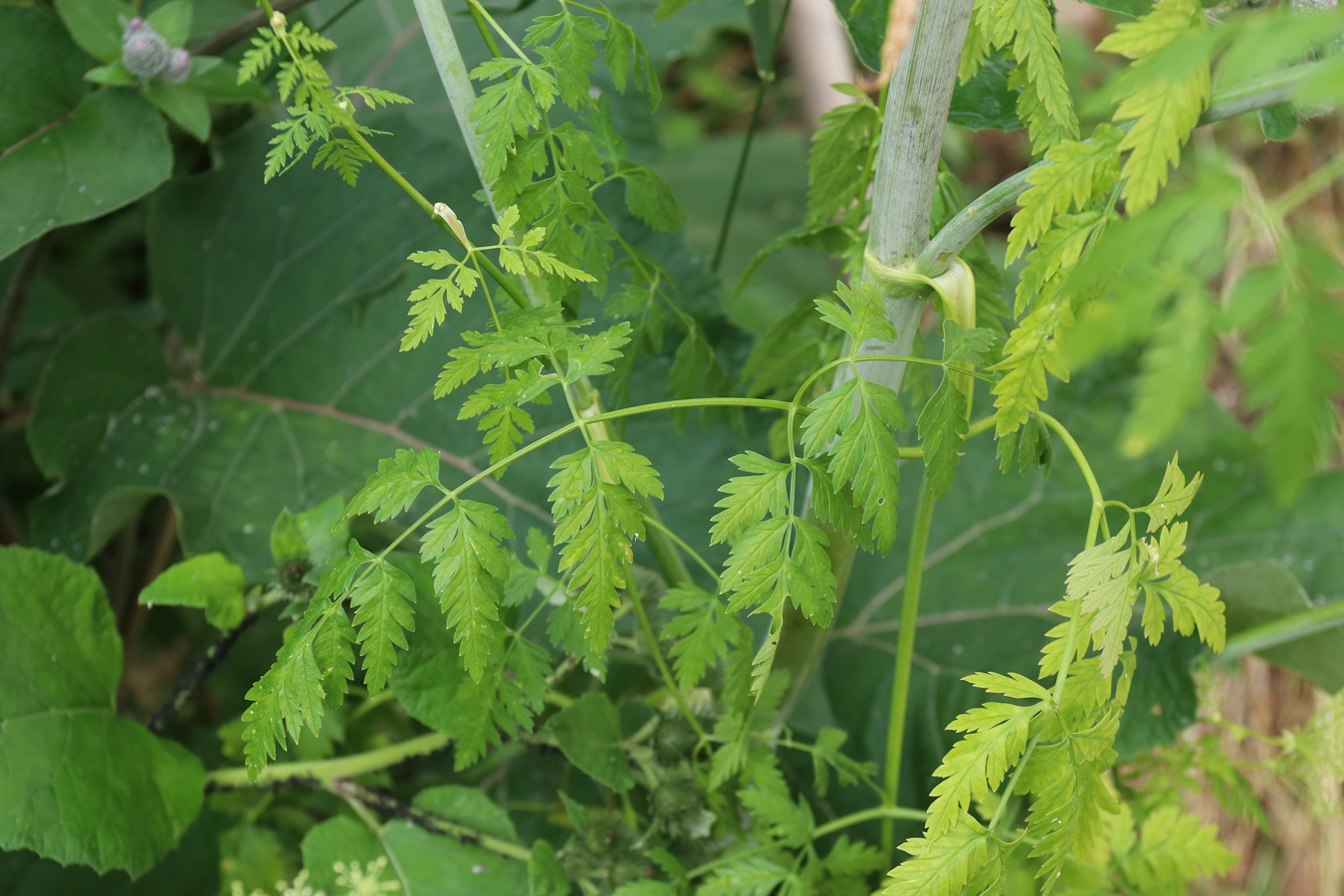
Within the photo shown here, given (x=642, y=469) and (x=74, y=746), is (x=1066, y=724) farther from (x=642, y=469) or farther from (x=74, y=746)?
(x=74, y=746)

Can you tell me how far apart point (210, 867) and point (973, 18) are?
1031mm

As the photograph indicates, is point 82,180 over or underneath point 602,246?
over

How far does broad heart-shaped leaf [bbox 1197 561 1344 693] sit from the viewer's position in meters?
0.75

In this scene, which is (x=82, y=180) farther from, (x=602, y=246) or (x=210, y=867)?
(x=210, y=867)

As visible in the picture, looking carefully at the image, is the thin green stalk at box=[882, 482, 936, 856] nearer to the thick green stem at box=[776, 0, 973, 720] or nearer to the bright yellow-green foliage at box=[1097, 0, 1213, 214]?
the thick green stem at box=[776, 0, 973, 720]

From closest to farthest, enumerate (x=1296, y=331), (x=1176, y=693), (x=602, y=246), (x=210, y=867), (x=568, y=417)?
(x=1296, y=331), (x=602, y=246), (x=1176, y=693), (x=568, y=417), (x=210, y=867)

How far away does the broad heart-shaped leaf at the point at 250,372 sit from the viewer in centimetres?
90

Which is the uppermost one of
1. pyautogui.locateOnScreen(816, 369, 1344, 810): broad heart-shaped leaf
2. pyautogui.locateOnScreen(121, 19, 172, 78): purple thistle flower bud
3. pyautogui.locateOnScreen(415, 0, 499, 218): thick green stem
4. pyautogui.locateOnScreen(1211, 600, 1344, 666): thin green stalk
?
pyautogui.locateOnScreen(121, 19, 172, 78): purple thistle flower bud

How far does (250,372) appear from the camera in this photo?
990 millimetres

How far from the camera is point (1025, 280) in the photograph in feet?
1.35

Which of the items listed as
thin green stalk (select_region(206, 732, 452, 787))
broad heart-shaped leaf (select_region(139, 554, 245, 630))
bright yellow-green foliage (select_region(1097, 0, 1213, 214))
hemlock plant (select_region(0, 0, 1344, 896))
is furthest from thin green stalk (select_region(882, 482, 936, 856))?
→ broad heart-shaped leaf (select_region(139, 554, 245, 630))

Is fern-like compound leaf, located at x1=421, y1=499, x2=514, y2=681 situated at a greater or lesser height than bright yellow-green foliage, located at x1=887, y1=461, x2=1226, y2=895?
greater

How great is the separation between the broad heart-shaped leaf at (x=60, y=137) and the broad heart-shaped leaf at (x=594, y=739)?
0.53m

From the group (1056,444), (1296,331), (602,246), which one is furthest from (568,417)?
(1296,331)
